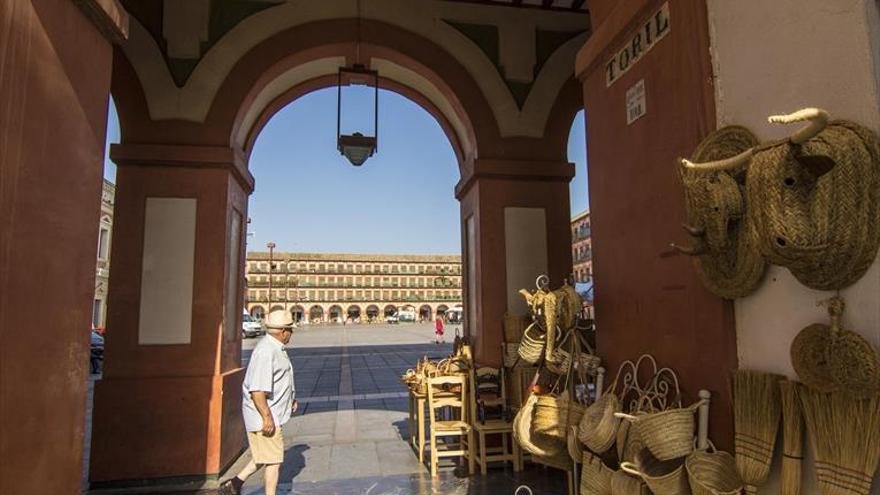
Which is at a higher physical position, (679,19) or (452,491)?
(679,19)

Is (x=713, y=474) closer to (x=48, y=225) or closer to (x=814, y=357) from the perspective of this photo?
(x=814, y=357)

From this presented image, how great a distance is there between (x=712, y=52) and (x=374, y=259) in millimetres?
77723

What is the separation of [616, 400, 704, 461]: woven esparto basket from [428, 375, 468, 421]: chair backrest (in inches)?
125

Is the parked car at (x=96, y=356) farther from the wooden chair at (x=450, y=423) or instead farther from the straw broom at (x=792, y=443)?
the straw broom at (x=792, y=443)

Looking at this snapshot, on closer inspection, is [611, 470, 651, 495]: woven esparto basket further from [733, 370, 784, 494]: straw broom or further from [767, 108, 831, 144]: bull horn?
[767, 108, 831, 144]: bull horn

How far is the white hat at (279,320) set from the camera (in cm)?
441

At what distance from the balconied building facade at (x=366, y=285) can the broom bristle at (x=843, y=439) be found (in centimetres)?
7429

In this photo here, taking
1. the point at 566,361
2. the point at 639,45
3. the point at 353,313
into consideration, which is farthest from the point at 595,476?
the point at 353,313

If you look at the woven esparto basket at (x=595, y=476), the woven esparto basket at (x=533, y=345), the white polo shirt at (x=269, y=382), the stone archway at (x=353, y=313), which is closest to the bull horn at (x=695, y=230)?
the woven esparto basket at (x=595, y=476)

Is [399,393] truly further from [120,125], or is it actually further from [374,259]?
[374,259]

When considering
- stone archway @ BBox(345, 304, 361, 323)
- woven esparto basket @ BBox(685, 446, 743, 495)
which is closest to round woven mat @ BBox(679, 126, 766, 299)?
woven esparto basket @ BBox(685, 446, 743, 495)

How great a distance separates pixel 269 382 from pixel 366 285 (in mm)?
75245

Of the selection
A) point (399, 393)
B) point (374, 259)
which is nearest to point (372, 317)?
point (374, 259)

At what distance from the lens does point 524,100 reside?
20.2 ft
